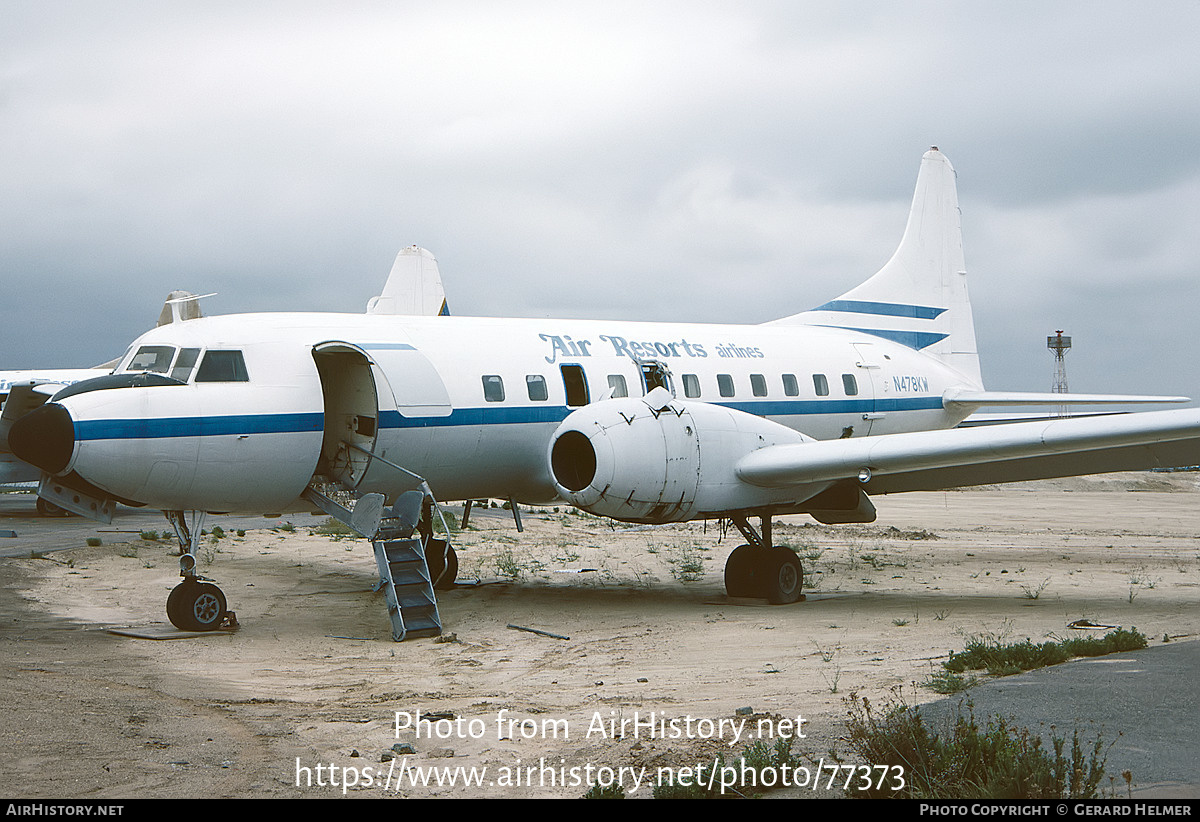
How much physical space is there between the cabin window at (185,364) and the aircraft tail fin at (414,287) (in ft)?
47.6

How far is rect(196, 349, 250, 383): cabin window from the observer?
40.3 feet

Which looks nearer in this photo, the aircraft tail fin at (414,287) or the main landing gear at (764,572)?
the main landing gear at (764,572)

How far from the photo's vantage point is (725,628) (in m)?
12.7

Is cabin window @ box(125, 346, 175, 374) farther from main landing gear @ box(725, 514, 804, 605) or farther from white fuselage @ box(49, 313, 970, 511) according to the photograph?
main landing gear @ box(725, 514, 804, 605)

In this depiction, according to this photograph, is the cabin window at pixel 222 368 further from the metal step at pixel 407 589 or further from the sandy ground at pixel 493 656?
the sandy ground at pixel 493 656

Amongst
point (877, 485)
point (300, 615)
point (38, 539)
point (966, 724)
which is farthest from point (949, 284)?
point (38, 539)

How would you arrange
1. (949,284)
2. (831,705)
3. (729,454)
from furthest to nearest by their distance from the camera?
(949,284) < (729,454) < (831,705)

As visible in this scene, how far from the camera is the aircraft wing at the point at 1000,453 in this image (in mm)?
12711

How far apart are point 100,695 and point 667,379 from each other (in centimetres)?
916

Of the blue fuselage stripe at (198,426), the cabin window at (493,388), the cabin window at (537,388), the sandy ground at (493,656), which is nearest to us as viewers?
the sandy ground at (493,656)

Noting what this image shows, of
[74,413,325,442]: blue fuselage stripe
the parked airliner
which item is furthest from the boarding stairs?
[74,413,325,442]: blue fuselage stripe

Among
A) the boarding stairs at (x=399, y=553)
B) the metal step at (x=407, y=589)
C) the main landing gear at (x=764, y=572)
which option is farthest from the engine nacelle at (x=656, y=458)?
the metal step at (x=407, y=589)

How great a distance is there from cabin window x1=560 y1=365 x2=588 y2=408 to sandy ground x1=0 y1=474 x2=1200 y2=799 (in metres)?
2.83
